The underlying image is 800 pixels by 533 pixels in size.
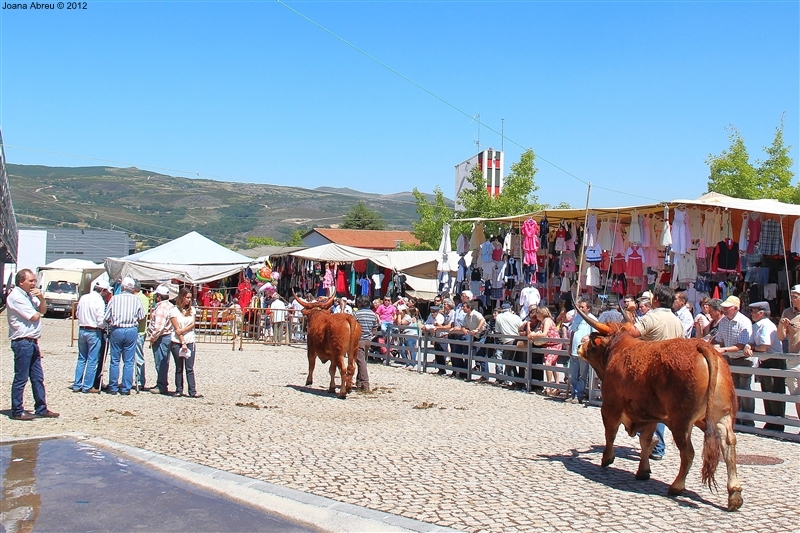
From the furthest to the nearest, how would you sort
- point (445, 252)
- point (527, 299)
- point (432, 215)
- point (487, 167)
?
point (487, 167)
point (432, 215)
point (445, 252)
point (527, 299)

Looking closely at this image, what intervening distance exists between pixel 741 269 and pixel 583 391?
4.50m

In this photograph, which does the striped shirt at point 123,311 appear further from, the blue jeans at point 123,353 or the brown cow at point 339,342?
the brown cow at point 339,342

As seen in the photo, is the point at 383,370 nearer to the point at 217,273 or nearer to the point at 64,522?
the point at 217,273

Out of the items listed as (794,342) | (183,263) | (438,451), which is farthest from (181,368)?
(183,263)

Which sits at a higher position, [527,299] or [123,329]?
[527,299]

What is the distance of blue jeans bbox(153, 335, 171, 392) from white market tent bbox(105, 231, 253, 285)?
489 inches

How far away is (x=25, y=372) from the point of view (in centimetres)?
1049

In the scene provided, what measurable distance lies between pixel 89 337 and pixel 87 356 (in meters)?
0.47

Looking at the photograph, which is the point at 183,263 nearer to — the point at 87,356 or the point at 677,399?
the point at 87,356

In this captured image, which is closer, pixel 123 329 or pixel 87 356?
pixel 123 329

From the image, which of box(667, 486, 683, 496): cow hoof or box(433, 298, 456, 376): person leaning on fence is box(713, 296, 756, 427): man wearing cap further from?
box(433, 298, 456, 376): person leaning on fence

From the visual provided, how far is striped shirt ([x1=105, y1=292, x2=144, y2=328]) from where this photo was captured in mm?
13164

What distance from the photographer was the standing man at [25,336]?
10.5 m

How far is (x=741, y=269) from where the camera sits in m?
15.5
